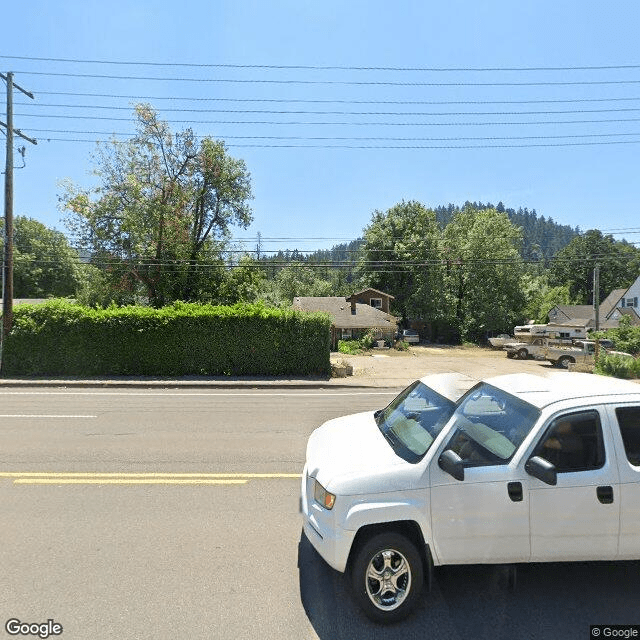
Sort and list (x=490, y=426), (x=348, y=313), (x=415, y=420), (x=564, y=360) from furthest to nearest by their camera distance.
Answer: (x=348, y=313) → (x=564, y=360) → (x=415, y=420) → (x=490, y=426)

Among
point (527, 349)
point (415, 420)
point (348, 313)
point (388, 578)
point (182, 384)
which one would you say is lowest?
point (527, 349)

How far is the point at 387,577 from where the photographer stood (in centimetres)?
315

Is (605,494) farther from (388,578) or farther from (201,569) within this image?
(201,569)

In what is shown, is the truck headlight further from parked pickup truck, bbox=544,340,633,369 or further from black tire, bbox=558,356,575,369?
black tire, bbox=558,356,575,369

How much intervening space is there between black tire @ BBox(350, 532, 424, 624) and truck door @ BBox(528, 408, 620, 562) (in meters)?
0.87

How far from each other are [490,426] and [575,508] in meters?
0.78

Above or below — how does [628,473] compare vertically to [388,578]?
above

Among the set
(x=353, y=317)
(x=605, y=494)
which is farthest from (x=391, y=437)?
(x=353, y=317)

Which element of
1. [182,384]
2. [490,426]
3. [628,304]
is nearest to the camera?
[490,426]

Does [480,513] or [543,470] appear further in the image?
[480,513]

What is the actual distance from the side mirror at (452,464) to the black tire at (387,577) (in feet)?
1.81

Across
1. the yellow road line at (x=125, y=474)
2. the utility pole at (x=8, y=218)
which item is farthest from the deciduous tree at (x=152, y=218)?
the yellow road line at (x=125, y=474)

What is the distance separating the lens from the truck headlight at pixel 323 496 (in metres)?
3.20

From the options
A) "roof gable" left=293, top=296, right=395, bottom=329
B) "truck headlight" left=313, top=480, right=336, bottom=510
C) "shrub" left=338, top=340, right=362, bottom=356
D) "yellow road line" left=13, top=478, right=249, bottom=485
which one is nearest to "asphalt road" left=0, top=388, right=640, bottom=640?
"yellow road line" left=13, top=478, right=249, bottom=485
